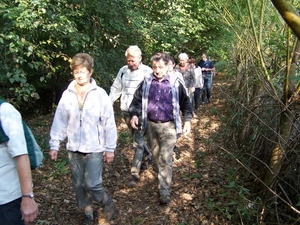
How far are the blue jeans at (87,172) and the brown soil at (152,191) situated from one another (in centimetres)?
60

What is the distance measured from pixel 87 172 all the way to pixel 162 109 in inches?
52.5

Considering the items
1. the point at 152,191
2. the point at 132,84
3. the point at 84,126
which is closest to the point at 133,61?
the point at 132,84

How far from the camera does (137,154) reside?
4941mm

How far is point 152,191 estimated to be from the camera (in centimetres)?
477

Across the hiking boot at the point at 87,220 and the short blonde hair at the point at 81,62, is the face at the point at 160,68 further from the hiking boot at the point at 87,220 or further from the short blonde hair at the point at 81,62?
the hiking boot at the point at 87,220

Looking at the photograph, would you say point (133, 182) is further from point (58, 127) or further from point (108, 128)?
point (58, 127)

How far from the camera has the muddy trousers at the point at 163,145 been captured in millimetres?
4180

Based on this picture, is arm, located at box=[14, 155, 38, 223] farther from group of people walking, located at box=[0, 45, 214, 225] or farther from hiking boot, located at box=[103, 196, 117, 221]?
hiking boot, located at box=[103, 196, 117, 221]

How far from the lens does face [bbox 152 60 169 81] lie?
400 cm

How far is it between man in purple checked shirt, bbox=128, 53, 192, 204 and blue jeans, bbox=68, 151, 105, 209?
932mm

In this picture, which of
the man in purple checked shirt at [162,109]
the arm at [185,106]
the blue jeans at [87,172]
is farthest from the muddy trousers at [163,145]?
the blue jeans at [87,172]

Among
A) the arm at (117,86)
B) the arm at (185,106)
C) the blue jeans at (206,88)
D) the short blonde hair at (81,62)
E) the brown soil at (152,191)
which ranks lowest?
the brown soil at (152,191)

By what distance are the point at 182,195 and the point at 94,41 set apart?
4.29 m

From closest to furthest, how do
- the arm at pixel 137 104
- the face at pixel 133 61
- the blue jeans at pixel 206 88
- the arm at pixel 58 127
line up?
→ the arm at pixel 58 127, the arm at pixel 137 104, the face at pixel 133 61, the blue jeans at pixel 206 88
